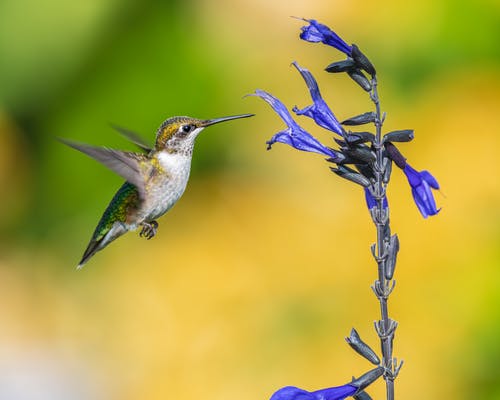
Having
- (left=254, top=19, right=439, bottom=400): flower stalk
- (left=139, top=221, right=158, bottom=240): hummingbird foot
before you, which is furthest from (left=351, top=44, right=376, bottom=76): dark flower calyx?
(left=139, top=221, right=158, bottom=240): hummingbird foot

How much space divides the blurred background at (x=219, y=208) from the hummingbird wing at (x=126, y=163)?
2.45 metres

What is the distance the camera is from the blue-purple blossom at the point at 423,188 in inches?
58.7

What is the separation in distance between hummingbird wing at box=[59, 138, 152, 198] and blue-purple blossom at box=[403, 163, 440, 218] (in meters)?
0.64

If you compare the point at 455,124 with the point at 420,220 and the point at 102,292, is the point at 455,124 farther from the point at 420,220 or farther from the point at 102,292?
the point at 102,292

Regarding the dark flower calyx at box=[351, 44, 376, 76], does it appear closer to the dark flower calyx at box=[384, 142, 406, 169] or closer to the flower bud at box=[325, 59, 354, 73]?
the flower bud at box=[325, 59, 354, 73]

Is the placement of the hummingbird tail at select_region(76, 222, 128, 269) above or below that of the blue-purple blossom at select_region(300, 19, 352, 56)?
below

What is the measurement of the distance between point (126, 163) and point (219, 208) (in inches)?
115

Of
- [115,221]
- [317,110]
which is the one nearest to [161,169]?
[115,221]

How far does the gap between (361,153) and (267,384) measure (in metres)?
2.93

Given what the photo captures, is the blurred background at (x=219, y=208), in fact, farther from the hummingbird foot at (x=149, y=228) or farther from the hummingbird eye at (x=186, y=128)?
the hummingbird eye at (x=186, y=128)

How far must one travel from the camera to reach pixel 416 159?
4.59 m

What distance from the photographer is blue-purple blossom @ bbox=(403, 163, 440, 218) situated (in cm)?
149

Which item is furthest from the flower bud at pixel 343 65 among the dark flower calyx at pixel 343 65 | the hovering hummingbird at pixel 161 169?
the hovering hummingbird at pixel 161 169

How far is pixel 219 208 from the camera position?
4773 millimetres
